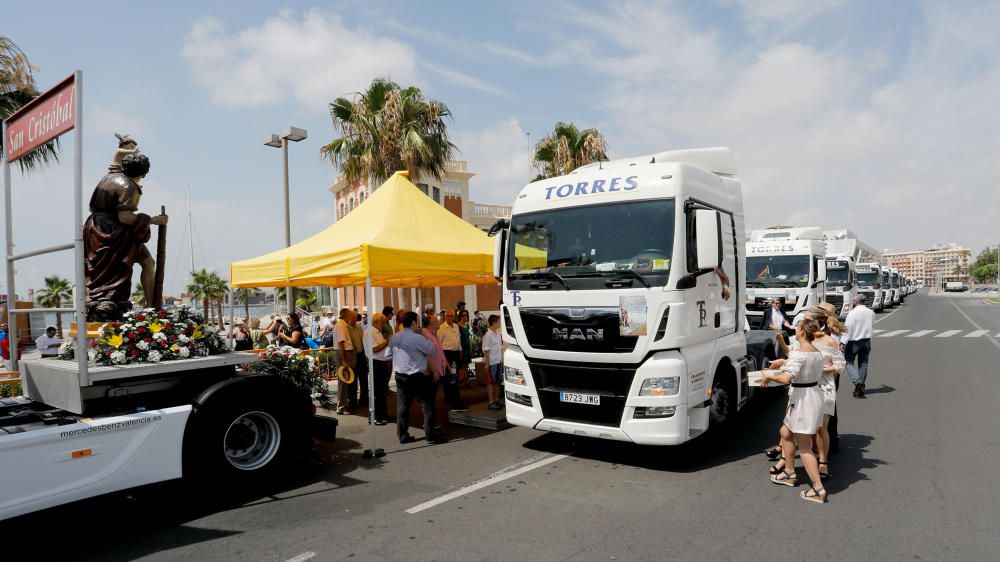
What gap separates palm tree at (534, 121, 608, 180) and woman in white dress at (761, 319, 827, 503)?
1611 cm

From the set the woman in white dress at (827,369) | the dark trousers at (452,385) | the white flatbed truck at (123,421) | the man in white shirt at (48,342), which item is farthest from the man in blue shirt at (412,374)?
the man in white shirt at (48,342)

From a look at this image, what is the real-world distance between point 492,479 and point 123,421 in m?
3.19

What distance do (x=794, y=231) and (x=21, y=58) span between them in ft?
61.8

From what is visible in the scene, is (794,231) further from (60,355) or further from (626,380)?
(60,355)

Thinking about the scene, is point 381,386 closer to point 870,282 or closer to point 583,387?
point 583,387

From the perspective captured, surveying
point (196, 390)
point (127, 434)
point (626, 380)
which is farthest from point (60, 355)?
point (626, 380)

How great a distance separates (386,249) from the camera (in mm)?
7270

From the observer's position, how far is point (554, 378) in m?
6.14

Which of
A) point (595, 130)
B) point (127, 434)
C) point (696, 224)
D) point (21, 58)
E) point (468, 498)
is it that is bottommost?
point (468, 498)

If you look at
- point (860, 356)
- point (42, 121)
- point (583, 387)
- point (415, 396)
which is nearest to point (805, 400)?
point (583, 387)

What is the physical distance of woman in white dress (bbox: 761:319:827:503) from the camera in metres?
4.85

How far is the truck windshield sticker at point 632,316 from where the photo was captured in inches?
219

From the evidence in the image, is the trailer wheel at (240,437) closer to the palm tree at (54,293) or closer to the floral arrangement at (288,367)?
the floral arrangement at (288,367)

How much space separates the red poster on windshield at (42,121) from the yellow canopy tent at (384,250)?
325 centimetres
